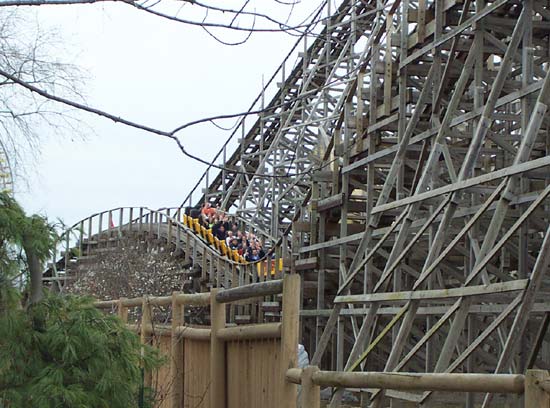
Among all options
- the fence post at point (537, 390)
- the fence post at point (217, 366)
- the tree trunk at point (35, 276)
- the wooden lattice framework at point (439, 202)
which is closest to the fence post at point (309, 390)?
the fence post at point (217, 366)

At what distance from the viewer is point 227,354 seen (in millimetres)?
7684

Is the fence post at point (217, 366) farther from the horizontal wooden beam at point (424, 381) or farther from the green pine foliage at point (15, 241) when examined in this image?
the green pine foliage at point (15, 241)

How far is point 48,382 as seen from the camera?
20.4 ft

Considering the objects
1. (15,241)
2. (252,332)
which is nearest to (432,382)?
(252,332)

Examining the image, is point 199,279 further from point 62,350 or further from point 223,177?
point 62,350

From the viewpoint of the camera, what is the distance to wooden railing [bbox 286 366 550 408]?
182 inches

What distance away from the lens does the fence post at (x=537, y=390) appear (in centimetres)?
458

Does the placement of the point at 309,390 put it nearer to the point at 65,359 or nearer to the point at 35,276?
the point at 65,359

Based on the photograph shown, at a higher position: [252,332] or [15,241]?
[15,241]

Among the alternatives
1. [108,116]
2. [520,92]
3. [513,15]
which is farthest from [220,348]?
[513,15]

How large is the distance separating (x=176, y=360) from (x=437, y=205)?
6099 mm

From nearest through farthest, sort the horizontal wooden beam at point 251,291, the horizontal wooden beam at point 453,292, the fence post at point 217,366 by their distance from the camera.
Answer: the horizontal wooden beam at point 251,291, the fence post at point 217,366, the horizontal wooden beam at point 453,292

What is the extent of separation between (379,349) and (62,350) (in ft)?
38.6

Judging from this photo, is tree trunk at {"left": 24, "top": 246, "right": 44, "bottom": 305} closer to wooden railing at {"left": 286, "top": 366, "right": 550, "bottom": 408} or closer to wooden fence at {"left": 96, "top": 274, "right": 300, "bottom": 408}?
wooden fence at {"left": 96, "top": 274, "right": 300, "bottom": 408}
